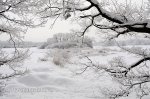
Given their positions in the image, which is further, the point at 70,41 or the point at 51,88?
the point at 51,88

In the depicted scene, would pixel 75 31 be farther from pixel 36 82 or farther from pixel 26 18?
pixel 36 82

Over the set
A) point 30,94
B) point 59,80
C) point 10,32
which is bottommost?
point 59,80

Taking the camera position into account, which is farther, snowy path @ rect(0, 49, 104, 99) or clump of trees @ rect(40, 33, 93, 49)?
Result: snowy path @ rect(0, 49, 104, 99)

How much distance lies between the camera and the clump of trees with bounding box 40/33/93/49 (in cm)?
636

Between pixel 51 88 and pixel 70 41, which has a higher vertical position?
pixel 70 41

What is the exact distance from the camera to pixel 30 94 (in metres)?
8.41

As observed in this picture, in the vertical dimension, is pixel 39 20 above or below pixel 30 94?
above

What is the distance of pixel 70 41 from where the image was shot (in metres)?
7.46

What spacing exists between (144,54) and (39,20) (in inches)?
124

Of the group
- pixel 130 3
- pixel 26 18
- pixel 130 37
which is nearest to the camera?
pixel 26 18

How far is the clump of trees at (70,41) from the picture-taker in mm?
6361

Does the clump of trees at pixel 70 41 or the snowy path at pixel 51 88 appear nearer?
the clump of trees at pixel 70 41

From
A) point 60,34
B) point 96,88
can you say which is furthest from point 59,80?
point 60,34

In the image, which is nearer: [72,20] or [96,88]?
[72,20]
